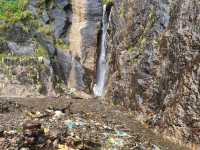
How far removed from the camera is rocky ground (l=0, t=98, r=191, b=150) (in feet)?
57.2

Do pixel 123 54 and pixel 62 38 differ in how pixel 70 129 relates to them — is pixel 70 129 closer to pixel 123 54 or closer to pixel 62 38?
pixel 123 54

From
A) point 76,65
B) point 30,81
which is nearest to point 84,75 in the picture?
point 76,65

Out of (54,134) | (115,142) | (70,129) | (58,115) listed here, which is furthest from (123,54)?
(54,134)

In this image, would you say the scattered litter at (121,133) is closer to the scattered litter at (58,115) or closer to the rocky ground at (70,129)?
the rocky ground at (70,129)

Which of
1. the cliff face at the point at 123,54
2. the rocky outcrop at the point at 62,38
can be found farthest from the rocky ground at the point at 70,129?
the rocky outcrop at the point at 62,38

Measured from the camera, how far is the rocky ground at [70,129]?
57.2ft

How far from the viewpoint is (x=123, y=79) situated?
2828 cm

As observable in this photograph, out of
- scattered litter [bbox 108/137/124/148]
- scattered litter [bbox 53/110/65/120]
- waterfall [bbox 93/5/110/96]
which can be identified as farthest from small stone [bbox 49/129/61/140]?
waterfall [bbox 93/5/110/96]

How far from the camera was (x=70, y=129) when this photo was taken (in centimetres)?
2005

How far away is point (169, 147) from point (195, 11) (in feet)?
21.2

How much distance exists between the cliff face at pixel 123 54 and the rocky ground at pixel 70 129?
1244 mm

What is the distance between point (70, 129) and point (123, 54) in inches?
404

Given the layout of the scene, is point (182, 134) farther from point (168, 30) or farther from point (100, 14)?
point (100, 14)

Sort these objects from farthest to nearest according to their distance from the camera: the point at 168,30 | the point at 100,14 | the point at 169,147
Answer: the point at 100,14 → the point at 168,30 → the point at 169,147
